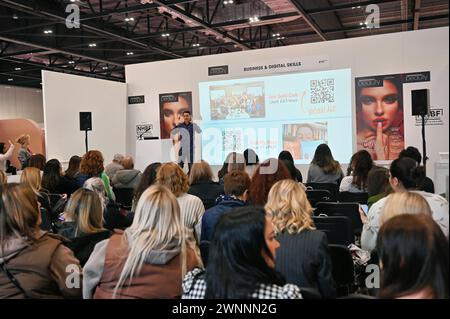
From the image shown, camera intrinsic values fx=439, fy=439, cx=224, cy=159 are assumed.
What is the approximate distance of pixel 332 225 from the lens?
319 cm

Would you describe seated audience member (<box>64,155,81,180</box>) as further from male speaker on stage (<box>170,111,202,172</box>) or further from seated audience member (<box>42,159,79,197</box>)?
male speaker on stage (<box>170,111,202,172</box>)

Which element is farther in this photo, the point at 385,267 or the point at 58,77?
the point at 58,77

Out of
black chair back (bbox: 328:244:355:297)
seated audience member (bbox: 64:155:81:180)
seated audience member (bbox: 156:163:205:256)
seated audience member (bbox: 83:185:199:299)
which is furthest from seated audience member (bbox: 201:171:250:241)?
seated audience member (bbox: 64:155:81:180)

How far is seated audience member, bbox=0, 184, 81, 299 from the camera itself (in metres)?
2.06

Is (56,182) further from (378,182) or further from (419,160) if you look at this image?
(419,160)

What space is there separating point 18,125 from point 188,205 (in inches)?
435

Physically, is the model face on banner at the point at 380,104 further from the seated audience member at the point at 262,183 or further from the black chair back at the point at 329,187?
the seated audience member at the point at 262,183

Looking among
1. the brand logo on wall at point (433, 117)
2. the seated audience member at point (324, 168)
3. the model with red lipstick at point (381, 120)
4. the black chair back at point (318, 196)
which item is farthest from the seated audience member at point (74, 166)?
the brand logo on wall at point (433, 117)

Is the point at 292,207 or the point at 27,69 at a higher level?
the point at 27,69

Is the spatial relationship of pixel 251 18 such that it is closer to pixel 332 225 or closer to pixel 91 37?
pixel 91 37

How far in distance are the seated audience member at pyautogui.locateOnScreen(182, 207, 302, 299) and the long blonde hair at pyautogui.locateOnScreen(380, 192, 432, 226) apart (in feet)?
2.92

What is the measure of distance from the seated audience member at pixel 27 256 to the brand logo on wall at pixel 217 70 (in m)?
7.59

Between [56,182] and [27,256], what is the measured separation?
3.03m
